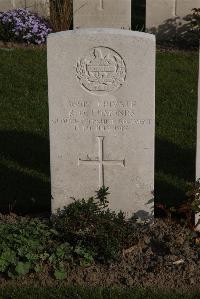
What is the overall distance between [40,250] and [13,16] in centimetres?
702

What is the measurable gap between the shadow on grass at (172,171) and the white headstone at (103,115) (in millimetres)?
850

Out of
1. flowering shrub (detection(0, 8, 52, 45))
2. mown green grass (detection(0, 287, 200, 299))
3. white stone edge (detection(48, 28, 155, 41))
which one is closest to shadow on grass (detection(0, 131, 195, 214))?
mown green grass (detection(0, 287, 200, 299))

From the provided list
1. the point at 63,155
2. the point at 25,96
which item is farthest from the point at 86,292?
the point at 25,96

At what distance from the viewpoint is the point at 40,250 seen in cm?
539

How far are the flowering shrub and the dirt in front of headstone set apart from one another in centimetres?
653

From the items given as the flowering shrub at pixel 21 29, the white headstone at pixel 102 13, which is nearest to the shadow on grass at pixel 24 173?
the flowering shrub at pixel 21 29

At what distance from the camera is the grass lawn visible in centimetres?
682

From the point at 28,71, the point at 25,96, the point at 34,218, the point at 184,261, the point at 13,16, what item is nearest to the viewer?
the point at 184,261

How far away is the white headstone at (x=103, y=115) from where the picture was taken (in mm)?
5484

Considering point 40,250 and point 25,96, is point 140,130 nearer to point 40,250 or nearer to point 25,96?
point 40,250

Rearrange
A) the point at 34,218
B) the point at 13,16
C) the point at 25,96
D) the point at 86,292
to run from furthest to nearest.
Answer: the point at 13,16
the point at 25,96
the point at 34,218
the point at 86,292

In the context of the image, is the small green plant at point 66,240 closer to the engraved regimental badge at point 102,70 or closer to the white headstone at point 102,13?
the engraved regimental badge at point 102,70

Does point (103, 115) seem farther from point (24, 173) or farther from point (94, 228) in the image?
point (24, 173)

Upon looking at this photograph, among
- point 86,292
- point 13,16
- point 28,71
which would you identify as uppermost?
point 13,16
